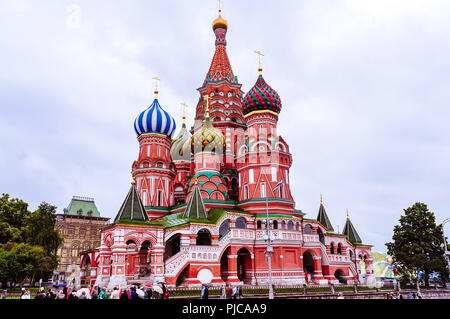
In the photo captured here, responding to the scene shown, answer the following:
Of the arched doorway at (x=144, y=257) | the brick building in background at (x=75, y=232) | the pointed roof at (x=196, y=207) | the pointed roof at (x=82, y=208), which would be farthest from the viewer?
the pointed roof at (x=82, y=208)

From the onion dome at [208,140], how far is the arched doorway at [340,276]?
17943 mm

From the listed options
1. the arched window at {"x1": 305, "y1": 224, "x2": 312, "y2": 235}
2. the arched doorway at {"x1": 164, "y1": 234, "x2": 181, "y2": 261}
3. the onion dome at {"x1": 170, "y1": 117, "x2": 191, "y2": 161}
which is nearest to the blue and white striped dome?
the onion dome at {"x1": 170, "y1": 117, "x2": 191, "y2": 161}

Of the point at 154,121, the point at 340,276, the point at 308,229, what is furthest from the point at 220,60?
the point at 340,276

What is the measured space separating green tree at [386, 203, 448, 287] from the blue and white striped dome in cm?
2791

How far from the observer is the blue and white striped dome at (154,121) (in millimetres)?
39691

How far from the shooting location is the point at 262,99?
3688cm

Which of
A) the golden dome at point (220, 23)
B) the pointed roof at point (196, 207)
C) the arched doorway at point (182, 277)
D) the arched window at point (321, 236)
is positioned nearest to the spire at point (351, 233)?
the arched window at point (321, 236)

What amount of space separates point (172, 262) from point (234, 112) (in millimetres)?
21712

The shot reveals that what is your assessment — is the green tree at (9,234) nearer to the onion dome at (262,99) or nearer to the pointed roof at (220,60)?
the onion dome at (262,99)

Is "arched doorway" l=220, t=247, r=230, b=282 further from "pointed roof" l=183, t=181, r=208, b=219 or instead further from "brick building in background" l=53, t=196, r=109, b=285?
"brick building in background" l=53, t=196, r=109, b=285

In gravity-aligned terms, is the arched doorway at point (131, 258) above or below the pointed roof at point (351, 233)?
below

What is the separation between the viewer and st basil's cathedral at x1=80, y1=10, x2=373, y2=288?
96.9ft

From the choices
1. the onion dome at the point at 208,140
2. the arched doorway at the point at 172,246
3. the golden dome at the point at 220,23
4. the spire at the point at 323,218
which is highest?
the golden dome at the point at 220,23

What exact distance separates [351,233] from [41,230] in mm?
35891
